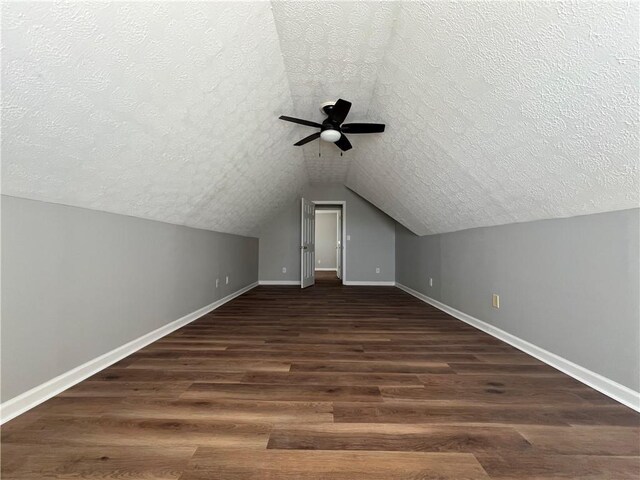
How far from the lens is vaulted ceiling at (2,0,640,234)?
1.14m

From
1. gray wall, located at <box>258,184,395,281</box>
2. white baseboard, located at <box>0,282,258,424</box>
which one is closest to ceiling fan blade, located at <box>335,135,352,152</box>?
white baseboard, located at <box>0,282,258,424</box>

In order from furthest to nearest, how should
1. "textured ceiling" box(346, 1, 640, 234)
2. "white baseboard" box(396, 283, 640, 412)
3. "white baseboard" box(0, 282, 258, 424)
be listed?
"white baseboard" box(396, 283, 640, 412), "white baseboard" box(0, 282, 258, 424), "textured ceiling" box(346, 1, 640, 234)

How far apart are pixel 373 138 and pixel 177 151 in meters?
2.15

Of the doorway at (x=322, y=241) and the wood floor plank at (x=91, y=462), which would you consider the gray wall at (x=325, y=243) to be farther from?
the wood floor plank at (x=91, y=462)

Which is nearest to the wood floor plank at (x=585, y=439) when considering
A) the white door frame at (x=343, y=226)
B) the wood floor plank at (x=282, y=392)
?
the wood floor plank at (x=282, y=392)

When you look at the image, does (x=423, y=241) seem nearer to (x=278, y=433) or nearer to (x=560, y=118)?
(x=560, y=118)

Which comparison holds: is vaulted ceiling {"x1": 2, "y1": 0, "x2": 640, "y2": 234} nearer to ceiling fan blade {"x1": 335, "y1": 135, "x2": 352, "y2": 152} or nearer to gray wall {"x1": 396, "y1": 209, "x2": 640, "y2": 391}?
gray wall {"x1": 396, "y1": 209, "x2": 640, "y2": 391}

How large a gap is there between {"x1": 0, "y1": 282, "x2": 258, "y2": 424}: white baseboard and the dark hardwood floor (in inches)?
2.0

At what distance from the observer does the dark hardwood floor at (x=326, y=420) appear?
1.11m

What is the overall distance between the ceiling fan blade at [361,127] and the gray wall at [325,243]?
7.29 meters

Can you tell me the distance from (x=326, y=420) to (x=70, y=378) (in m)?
1.51

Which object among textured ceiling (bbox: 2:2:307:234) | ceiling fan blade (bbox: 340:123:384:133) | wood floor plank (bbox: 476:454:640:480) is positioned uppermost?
ceiling fan blade (bbox: 340:123:384:133)

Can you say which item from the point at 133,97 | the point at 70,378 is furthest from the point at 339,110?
the point at 70,378

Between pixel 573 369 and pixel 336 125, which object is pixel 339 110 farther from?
pixel 573 369
